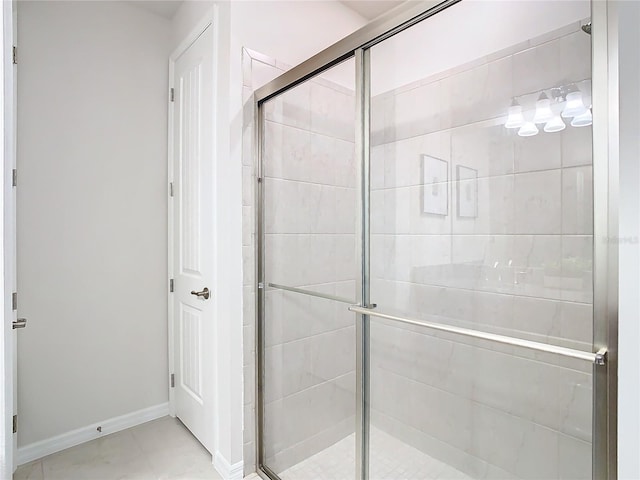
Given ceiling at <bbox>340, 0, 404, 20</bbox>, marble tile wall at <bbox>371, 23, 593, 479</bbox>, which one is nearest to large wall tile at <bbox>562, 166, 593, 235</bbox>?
marble tile wall at <bbox>371, 23, 593, 479</bbox>

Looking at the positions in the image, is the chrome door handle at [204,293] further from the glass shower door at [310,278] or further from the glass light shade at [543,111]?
the glass light shade at [543,111]

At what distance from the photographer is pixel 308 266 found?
1.78m

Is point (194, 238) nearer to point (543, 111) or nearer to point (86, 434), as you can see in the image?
point (86, 434)

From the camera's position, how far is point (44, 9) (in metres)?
2.15

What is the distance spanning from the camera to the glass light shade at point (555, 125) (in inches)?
41.6

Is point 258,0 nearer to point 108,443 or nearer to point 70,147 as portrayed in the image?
point 70,147

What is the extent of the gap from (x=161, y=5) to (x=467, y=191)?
233 cm

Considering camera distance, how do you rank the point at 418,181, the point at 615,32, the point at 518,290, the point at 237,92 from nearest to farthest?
the point at 615,32, the point at 518,290, the point at 418,181, the point at 237,92

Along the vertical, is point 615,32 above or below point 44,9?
below

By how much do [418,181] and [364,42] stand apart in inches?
22.3

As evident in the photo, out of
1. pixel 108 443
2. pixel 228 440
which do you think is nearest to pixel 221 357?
pixel 228 440

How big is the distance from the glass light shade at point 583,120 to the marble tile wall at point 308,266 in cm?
74

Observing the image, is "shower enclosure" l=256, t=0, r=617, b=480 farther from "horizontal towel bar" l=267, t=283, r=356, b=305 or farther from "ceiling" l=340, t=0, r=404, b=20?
"ceiling" l=340, t=0, r=404, b=20

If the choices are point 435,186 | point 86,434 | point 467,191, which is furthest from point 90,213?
point 467,191
